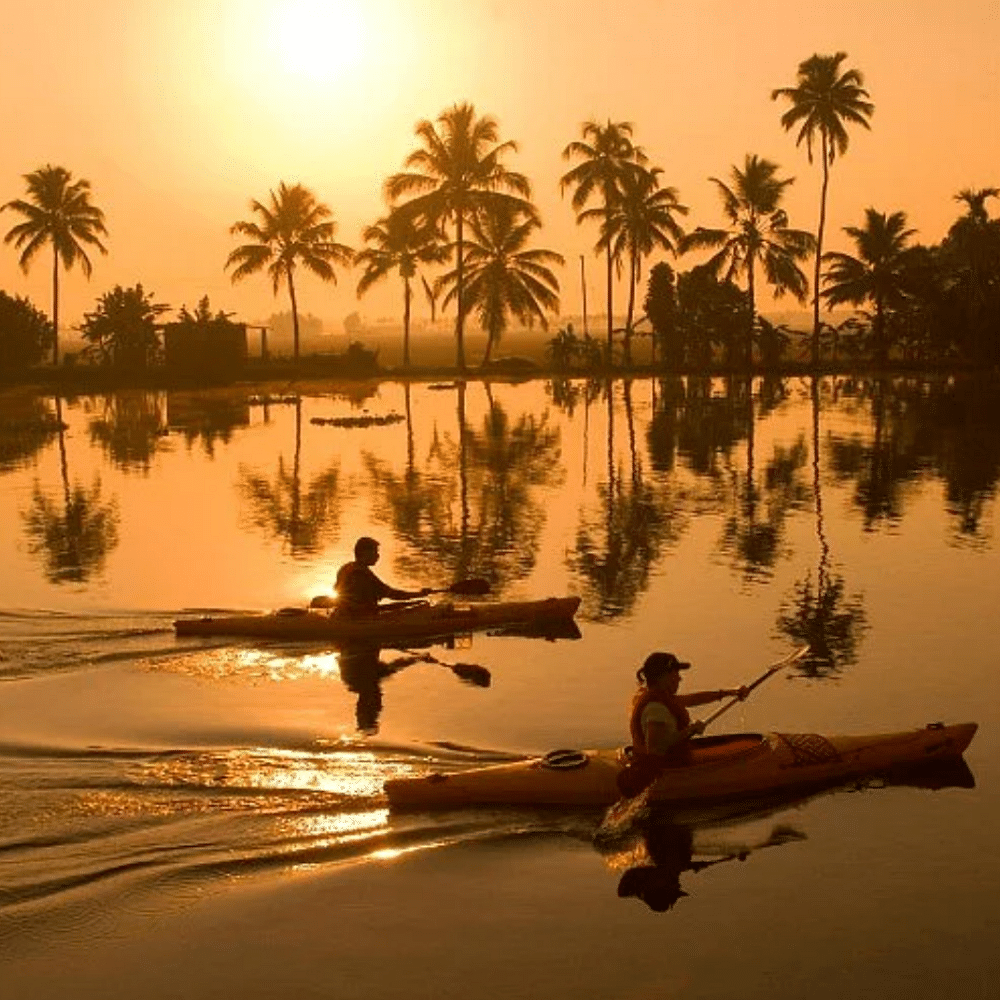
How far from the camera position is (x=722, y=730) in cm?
1560

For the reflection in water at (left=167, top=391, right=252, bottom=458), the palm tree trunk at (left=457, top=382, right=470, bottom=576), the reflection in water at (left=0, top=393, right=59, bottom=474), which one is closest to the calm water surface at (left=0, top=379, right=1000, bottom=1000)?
the palm tree trunk at (left=457, top=382, right=470, bottom=576)

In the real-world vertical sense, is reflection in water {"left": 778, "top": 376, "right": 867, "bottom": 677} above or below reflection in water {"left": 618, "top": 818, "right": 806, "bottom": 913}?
above

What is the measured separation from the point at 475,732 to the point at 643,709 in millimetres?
3275

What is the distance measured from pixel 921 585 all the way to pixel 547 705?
8.07 meters

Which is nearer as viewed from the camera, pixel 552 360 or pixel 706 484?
pixel 706 484

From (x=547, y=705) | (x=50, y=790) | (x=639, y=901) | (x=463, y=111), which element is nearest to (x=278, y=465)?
(x=547, y=705)

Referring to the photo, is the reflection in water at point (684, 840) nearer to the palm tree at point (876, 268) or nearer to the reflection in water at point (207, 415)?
the reflection in water at point (207, 415)

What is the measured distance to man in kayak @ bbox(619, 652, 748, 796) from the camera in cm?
1240

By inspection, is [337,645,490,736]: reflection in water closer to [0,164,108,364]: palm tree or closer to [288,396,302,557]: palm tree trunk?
[288,396,302,557]: palm tree trunk

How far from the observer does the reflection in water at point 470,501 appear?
24583 millimetres

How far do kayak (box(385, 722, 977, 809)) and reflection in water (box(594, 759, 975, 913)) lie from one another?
0.43ft

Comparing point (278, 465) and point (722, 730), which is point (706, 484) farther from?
point (722, 730)

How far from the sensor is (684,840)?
12406 mm

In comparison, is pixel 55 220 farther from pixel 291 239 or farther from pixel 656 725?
pixel 656 725
